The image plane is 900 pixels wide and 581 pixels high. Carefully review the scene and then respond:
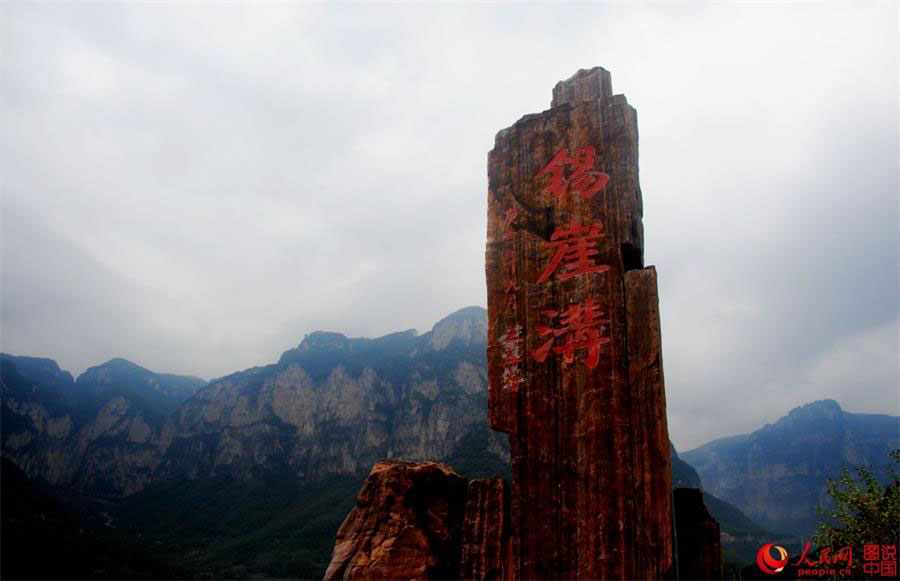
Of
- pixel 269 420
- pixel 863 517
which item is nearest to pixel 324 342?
pixel 269 420

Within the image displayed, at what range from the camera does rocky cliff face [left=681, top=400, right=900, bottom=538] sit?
294 feet

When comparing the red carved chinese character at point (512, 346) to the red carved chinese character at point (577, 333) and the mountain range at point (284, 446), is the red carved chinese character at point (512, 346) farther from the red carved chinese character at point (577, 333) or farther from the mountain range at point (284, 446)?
the mountain range at point (284, 446)

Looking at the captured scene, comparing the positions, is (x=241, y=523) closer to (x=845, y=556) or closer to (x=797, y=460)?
(x=845, y=556)

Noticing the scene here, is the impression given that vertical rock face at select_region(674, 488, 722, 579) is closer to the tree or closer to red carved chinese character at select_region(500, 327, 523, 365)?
red carved chinese character at select_region(500, 327, 523, 365)

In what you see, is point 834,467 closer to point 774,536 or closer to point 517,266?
point 774,536

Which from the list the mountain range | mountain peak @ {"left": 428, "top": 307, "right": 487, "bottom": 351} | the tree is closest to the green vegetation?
the mountain range

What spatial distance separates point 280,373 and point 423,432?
24.5 metres

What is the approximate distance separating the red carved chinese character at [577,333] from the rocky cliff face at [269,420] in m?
56.0

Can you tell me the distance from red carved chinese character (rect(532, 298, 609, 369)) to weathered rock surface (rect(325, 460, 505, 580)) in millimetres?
1868

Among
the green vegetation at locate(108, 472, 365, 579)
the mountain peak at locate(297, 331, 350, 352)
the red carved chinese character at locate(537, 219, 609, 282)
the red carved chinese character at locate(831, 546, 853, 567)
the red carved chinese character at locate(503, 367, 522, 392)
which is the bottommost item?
the green vegetation at locate(108, 472, 365, 579)

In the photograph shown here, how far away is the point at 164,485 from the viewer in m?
72.9

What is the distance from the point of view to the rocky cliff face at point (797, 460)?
8962cm

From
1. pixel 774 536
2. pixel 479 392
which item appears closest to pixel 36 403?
pixel 479 392

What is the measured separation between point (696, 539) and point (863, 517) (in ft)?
30.4
